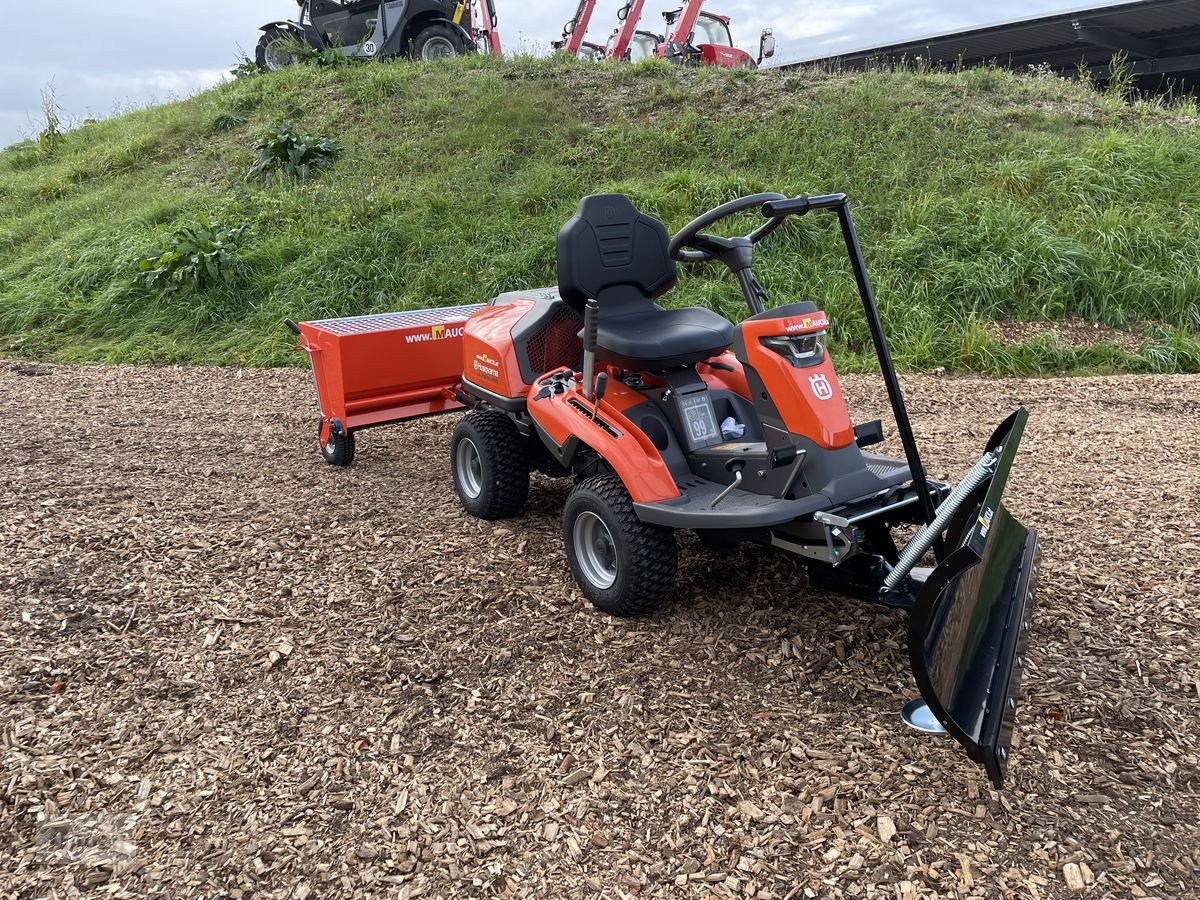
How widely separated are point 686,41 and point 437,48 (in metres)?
3.60

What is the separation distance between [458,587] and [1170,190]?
7.33m

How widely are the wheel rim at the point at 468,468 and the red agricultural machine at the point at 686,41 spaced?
33.2 ft

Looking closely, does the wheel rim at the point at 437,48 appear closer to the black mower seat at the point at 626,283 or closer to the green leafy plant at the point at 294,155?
the green leafy plant at the point at 294,155

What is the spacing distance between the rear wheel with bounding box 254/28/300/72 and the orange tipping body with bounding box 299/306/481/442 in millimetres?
9765

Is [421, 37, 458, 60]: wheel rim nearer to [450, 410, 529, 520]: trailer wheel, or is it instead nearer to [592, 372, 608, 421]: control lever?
[450, 410, 529, 520]: trailer wheel

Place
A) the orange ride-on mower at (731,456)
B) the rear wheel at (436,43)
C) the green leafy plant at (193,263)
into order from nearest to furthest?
the orange ride-on mower at (731,456) < the green leafy plant at (193,263) < the rear wheel at (436,43)

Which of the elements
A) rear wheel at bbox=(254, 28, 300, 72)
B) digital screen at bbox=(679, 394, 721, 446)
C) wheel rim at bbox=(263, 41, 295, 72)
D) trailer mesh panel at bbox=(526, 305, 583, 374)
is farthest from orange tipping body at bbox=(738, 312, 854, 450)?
wheel rim at bbox=(263, 41, 295, 72)

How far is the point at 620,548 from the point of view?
9.00 ft

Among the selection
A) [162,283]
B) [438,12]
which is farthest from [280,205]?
[438,12]

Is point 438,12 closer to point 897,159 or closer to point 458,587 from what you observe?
point 897,159

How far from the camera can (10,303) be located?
835 cm

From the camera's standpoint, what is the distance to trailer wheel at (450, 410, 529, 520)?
3605 millimetres

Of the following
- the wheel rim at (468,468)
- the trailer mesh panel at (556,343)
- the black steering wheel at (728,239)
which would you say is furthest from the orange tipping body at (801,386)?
the wheel rim at (468,468)

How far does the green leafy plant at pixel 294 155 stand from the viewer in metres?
9.66
